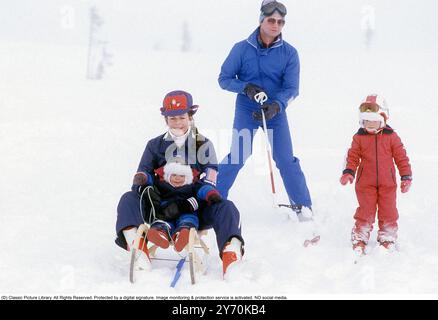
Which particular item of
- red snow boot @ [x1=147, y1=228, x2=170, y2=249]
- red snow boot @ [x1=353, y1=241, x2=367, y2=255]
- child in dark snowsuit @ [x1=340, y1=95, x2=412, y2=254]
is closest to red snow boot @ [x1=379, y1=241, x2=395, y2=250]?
child in dark snowsuit @ [x1=340, y1=95, x2=412, y2=254]

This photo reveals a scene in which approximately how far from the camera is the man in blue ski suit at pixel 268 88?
19.5 ft

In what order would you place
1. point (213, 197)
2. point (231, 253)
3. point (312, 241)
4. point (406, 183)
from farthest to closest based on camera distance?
point (312, 241) < point (406, 183) < point (213, 197) < point (231, 253)

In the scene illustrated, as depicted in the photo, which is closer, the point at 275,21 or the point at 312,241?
the point at 312,241

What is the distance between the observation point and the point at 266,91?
620cm

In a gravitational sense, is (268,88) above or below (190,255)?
above

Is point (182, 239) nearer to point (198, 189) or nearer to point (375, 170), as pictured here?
point (198, 189)

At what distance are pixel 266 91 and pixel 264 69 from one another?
236 millimetres

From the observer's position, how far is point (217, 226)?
474 centimetres

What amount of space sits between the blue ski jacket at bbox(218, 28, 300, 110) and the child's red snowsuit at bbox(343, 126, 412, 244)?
1.05 metres

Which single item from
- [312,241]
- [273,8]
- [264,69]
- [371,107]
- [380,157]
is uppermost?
[273,8]

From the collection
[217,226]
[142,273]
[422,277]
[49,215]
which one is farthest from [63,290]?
[422,277]

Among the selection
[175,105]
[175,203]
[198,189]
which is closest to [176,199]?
[175,203]

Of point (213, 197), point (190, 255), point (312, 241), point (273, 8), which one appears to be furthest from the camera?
point (273, 8)
